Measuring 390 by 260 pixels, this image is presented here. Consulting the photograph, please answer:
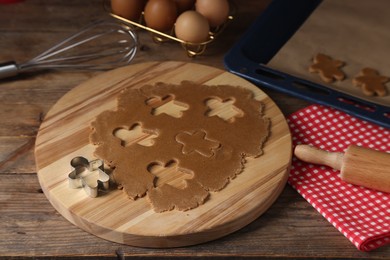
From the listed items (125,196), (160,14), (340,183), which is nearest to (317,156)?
(340,183)

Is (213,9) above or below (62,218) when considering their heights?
above

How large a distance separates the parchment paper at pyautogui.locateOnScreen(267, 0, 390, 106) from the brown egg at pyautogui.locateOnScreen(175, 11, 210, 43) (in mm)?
139

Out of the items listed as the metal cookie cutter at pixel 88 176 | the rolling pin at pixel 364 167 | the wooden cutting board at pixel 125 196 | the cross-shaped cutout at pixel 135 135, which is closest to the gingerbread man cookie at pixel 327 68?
the wooden cutting board at pixel 125 196

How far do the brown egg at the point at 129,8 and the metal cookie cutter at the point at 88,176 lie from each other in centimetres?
39

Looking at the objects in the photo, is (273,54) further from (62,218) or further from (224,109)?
(62,218)

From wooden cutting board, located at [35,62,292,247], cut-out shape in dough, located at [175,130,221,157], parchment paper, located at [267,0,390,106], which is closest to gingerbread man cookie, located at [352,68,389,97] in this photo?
parchment paper, located at [267,0,390,106]

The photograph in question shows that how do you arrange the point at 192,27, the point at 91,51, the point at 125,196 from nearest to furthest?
the point at 125,196 → the point at 192,27 → the point at 91,51

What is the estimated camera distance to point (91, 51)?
49.4 inches

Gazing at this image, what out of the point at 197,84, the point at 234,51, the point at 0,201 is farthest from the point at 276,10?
the point at 0,201

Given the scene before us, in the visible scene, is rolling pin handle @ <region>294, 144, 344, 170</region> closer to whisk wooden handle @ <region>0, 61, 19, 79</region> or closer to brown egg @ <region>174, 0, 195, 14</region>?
brown egg @ <region>174, 0, 195, 14</region>

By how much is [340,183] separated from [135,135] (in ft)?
1.04

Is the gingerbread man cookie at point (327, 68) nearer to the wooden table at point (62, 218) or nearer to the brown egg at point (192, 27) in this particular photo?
the wooden table at point (62, 218)

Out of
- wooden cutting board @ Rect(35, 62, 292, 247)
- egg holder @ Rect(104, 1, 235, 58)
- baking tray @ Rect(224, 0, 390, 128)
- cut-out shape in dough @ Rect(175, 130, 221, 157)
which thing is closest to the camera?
wooden cutting board @ Rect(35, 62, 292, 247)

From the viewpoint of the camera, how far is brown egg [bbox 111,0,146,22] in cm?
123
